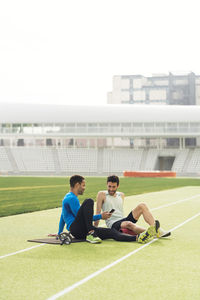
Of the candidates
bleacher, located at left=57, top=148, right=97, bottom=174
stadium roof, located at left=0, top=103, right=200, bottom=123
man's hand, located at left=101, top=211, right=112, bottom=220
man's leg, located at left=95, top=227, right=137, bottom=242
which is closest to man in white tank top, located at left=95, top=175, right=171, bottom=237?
man's leg, located at left=95, top=227, right=137, bottom=242

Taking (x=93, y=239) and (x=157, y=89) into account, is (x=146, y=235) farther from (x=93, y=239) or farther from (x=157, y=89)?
(x=157, y=89)

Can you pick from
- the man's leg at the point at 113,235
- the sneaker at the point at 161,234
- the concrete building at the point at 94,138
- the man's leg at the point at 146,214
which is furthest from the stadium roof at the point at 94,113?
the man's leg at the point at 113,235

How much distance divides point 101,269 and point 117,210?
9.52 feet

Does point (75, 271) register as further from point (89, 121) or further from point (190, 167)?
point (89, 121)

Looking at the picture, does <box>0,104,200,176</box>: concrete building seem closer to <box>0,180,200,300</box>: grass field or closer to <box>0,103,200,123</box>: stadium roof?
<box>0,103,200,123</box>: stadium roof

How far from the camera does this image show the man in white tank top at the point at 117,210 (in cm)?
920

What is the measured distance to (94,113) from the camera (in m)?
69.4

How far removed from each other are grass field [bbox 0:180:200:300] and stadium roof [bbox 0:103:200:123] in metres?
58.3

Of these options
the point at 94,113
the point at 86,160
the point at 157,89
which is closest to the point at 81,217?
the point at 86,160

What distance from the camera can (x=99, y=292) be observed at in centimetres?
544

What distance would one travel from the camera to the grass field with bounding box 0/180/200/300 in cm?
546

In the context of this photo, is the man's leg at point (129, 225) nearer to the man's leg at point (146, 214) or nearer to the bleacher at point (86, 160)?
the man's leg at point (146, 214)

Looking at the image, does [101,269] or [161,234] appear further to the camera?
[161,234]

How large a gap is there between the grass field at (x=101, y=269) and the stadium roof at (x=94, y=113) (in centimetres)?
5828
